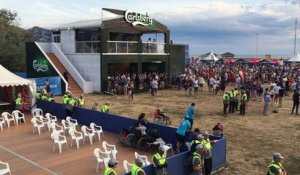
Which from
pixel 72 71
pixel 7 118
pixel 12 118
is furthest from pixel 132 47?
pixel 7 118

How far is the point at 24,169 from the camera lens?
11312 mm

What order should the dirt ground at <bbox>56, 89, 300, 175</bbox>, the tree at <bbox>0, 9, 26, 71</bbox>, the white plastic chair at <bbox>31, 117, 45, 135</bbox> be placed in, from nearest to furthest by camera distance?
the dirt ground at <bbox>56, 89, 300, 175</bbox>
the white plastic chair at <bbox>31, 117, 45, 135</bbox>
the tree at <bbox>0, 9, 26, 71</bbox>

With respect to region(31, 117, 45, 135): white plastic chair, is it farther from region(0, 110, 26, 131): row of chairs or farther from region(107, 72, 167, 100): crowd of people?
region(107, 72, 167, 100): crowd of people

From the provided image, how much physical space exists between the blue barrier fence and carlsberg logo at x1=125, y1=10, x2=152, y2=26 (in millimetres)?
12441

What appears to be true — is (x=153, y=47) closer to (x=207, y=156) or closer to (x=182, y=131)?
(x=182, y=131)

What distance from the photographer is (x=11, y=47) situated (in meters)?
38.2

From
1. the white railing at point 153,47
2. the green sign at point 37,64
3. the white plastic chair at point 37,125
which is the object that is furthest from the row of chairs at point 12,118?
the white railing at point 153,47

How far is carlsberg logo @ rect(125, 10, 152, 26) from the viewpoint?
29.8 metres

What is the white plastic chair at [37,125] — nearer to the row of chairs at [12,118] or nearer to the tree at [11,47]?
the row of chairs at [12,118]

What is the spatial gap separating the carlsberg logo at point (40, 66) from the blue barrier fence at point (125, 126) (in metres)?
9.04

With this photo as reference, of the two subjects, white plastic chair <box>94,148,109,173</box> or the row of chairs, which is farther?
the row of chairs

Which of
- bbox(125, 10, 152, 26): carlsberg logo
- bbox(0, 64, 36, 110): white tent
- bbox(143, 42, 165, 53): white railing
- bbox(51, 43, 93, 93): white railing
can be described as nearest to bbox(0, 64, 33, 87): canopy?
bbox(0, 64, 36, 110): white tent

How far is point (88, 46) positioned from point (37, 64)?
4524mm

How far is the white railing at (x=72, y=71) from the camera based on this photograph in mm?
29331
